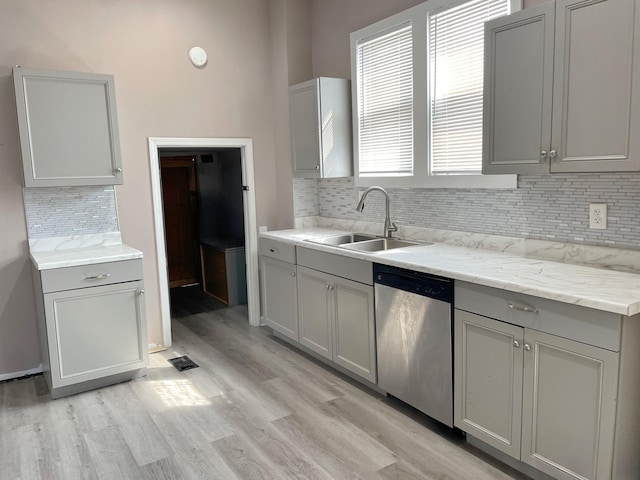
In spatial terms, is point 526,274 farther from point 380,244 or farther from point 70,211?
point 70,211

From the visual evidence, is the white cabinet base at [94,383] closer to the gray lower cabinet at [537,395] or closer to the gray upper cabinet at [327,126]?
the gray upper cabinet at [327,126]

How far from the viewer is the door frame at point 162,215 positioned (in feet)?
13.2

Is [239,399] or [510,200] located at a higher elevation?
[510,200]

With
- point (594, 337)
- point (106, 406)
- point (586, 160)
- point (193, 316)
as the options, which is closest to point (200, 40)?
point (193, 316)

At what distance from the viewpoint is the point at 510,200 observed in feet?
9.55

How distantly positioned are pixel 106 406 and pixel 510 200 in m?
2.76

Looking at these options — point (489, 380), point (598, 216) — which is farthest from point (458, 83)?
point (489, 380)

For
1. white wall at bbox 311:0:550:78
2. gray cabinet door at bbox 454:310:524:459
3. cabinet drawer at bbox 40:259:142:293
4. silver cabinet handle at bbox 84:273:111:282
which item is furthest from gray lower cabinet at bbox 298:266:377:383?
white wall at bbox 311:0:550:78

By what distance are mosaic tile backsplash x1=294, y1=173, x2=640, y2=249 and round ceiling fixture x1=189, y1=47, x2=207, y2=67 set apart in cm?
178

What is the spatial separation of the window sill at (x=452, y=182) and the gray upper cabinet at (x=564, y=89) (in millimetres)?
313

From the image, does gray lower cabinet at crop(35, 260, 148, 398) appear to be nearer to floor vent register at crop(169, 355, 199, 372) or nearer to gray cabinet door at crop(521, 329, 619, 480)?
floor vent register at crop(169, 355, 199, 372)

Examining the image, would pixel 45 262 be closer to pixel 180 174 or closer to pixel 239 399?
pixel 239 399

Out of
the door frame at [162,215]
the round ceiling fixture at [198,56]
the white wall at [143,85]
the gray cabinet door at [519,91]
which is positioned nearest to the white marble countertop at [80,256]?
the white wall at [143,85]

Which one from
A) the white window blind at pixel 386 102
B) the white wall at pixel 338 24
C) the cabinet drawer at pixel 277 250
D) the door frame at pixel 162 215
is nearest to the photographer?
the white window blind at pixel 386 102
